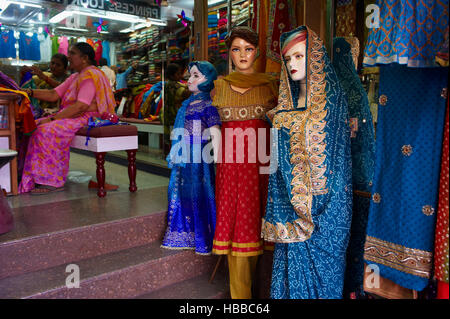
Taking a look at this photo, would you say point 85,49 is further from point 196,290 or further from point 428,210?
point 428,210

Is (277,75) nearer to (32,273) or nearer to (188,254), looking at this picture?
(188,254)

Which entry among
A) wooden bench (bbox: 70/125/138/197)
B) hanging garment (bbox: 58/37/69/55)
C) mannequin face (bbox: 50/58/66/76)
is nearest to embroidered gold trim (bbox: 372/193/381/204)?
wooden bench (bbox: 70/125/138/197)

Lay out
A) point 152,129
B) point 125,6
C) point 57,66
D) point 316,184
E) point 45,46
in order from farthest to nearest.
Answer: point 45,46 → point 125,6 → point 152,129 → point 57,66 → point 316,184

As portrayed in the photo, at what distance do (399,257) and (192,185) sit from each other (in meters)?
1.37

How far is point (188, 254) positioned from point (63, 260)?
0.79 metres

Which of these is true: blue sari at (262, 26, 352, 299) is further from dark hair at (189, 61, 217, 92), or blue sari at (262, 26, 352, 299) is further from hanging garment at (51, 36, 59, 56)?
hanging garment at (51, 36, 59, 56)

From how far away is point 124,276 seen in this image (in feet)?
7.36

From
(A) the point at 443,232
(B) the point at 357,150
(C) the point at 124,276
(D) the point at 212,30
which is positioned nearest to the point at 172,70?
(D) the point at 212,30

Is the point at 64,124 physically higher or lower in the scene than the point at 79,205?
higher

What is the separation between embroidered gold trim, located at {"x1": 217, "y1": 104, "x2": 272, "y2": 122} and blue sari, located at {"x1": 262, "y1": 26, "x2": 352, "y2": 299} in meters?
0.29

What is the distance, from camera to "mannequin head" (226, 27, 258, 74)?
2.09m

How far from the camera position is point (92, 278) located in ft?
6.91

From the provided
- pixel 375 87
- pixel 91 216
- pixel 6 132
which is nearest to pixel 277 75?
pixel 375 87

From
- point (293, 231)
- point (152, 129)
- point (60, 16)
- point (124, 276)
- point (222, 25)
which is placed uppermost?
point (60, 16)
